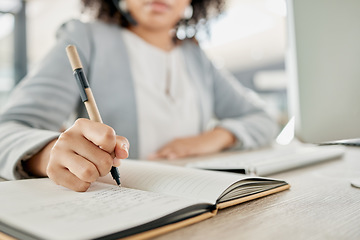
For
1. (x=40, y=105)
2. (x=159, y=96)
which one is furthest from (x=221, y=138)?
(x=40, y=105)

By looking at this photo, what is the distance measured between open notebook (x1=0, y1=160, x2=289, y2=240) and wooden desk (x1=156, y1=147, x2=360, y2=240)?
0.01 meters

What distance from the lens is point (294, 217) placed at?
0.27 m

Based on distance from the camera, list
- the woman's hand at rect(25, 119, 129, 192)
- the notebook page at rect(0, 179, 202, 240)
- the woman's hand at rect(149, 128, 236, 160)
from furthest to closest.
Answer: the woman's hand at rect(149, 128, 236, 160) < the woman's hand at rect(25, 119, 129, 192) < the notebook page at rect(0, 179, 202, 240)

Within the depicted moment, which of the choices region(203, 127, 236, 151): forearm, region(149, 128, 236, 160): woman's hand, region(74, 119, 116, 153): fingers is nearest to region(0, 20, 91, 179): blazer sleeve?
region(74, 119, 116, 153): fingers

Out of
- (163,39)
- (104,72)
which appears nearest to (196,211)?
(104,72)

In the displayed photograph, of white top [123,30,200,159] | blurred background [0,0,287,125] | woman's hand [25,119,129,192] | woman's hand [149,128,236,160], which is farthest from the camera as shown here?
blurred background [0,0,287,125]

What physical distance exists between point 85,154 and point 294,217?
21cm

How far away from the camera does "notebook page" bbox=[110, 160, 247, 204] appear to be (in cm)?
30

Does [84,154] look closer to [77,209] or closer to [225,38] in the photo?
[77,209]

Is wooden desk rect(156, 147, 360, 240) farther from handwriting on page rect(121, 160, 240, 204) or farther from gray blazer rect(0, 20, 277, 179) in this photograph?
gray blazer rect(0, 20, 277, 179)

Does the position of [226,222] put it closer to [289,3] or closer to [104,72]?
[289,3]

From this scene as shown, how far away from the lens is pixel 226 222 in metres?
0.25

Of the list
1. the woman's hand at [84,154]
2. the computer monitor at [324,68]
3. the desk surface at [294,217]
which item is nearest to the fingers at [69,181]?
the woman's hand at [84,154]

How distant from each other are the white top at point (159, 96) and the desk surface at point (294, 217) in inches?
20.6
